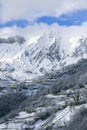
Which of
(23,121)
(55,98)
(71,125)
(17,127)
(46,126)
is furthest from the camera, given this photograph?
(55,98)

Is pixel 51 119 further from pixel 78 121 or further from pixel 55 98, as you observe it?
pixel 55 98

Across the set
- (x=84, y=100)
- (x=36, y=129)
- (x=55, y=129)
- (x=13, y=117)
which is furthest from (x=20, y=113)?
(x=55, y=129)

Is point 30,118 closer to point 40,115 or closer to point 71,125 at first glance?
point 40,115

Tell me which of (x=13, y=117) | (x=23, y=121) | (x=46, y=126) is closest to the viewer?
(x=46, y=126)

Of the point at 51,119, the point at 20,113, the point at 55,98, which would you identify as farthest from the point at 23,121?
the point at 55,98

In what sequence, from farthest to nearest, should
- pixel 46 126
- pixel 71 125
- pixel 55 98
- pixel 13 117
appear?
pixel 55 98
pixel 13 117
pixel 46 126
pixel 71 125

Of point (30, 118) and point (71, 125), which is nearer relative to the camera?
point (71, 125)

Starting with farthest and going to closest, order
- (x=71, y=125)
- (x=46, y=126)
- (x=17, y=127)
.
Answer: (x=17, y=127) < (x=46, y=126) < (x=71, y=125)

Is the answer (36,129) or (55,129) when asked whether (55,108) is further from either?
(55,129)

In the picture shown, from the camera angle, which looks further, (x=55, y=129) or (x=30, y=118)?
(x=30, y=118)
